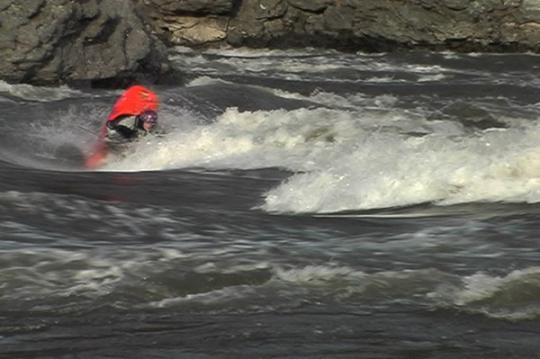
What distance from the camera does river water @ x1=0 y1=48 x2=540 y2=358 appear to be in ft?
15.2

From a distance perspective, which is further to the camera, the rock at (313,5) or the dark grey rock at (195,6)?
the dark grey rock at (195,6)

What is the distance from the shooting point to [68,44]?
1458cm

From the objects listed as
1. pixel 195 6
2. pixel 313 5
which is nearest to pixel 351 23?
pixel 313 5

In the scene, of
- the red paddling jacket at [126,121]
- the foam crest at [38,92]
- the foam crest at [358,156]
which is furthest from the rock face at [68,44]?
the red paddling jacket at [126,121]

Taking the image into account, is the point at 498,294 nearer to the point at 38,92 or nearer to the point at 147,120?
the point at 147,120

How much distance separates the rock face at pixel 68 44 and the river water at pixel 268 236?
0.96m

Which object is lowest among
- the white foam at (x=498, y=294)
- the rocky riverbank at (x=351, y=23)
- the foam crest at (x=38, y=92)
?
the rocky riverbank at (x=351, y=23)

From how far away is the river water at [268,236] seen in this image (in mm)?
4645

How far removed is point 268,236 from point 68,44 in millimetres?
8572

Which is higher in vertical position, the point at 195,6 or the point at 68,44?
the point at 68,44

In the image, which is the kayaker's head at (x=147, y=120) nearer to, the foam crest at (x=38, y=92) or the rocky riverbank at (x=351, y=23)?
the foam crest at (x=38, y=92)

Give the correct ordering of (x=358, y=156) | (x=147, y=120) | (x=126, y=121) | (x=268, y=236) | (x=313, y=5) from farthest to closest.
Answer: (x=313, y=5), (x=147, y=120), (x=126, y=121), (x=358, y=156), (x=268, y=236)

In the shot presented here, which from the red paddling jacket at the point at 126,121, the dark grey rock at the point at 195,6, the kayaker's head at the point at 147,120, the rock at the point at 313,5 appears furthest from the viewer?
the dark grey rock at the point at 195,6

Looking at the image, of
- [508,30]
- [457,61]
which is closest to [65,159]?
[457,61]
